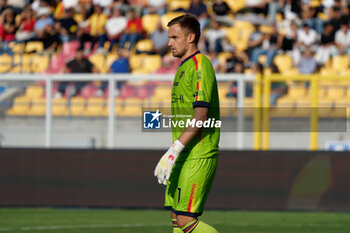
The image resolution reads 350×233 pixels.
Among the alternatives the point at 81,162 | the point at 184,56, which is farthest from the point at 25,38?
the point at 184,56

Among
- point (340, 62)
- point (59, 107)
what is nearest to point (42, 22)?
point (340, 62)

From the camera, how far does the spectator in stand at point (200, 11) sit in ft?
59.2

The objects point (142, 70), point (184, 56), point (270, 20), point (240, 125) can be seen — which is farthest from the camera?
point (270, 20)

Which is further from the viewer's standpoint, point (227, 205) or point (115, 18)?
point (115, 18)

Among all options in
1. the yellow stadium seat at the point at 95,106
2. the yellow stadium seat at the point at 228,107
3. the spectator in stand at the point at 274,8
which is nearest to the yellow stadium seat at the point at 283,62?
the spectator in stand at the point at 274,8

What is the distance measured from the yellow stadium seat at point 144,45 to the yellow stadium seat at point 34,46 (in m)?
2.27

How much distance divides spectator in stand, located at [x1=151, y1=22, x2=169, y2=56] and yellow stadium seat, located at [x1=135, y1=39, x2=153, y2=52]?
15 cm

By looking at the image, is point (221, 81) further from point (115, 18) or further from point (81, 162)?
point (115, 18)

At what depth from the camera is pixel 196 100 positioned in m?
5.49

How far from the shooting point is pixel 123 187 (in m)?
12.2

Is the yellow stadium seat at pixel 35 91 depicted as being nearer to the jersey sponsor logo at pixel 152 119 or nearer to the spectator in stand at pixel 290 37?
the jersey sponsor logo at pixel 152 119

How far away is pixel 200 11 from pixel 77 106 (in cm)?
721

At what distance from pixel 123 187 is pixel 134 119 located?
1148mm

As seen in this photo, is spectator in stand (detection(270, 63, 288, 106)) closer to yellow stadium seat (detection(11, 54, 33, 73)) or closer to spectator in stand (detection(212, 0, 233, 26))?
yellow stadium seat (detection(11, 54, 33, 73))
